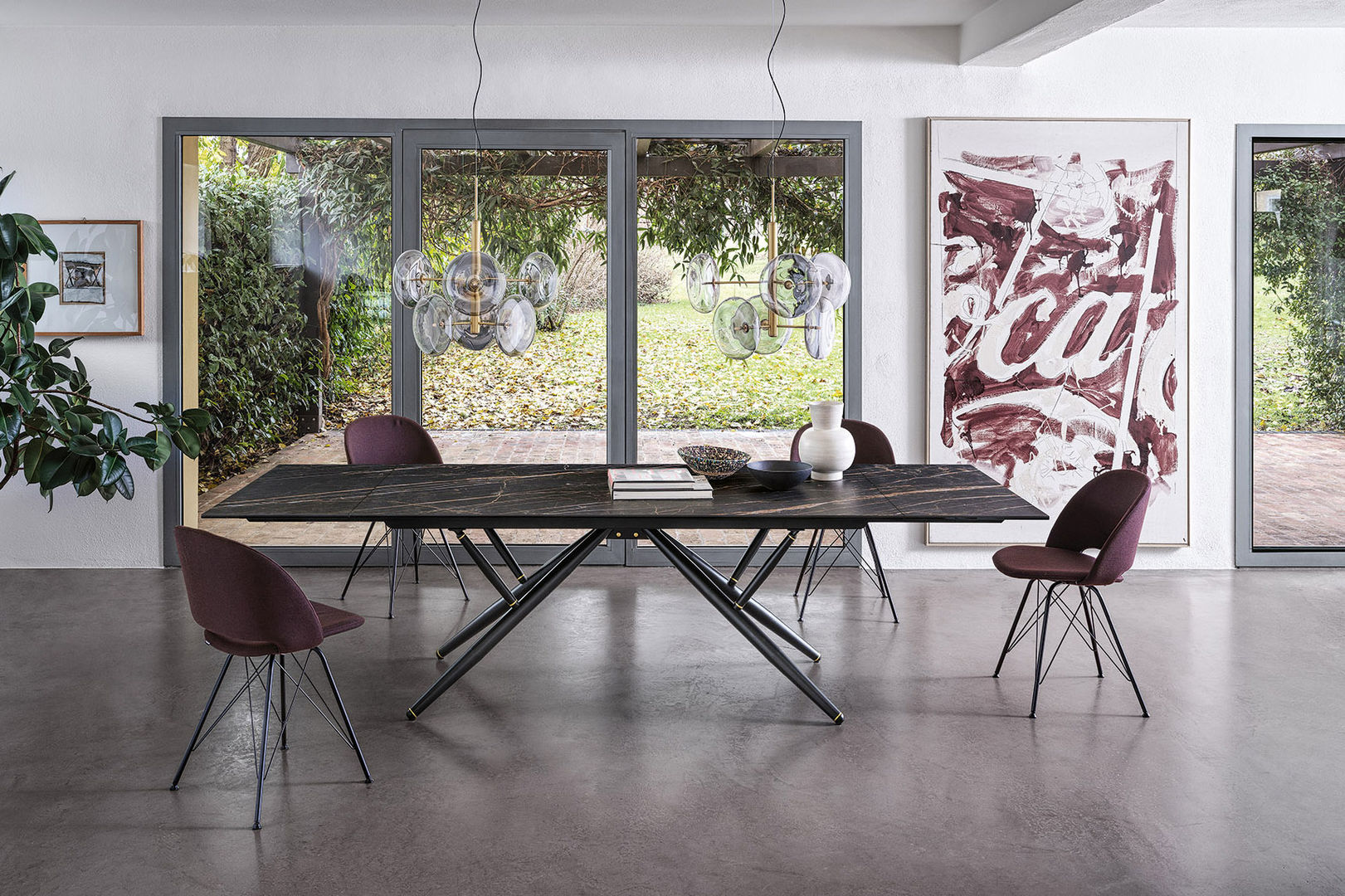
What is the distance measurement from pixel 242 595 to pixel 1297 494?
561 cm

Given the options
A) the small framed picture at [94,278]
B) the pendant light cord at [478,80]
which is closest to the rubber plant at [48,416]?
the small framed picture at [94,278]

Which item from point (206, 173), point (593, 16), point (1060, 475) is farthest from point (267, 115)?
point (1060, 475)

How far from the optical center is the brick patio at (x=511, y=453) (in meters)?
6.11

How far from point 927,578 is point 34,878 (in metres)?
4.37

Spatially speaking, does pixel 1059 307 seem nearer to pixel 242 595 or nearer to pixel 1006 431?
pixel 1006 431

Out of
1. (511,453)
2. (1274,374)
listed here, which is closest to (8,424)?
(511,453)

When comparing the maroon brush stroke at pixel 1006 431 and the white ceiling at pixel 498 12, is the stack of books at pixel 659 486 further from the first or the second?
the white ceiling at pixel 498 12

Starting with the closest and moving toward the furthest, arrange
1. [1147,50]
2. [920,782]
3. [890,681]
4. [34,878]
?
[34,878]
[920,782]
[890,681]
[1147,50]

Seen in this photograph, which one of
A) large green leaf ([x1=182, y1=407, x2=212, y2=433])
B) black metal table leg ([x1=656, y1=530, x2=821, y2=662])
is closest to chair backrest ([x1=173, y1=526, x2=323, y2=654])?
black metal table leg ([x1=656, y1=530, x2=821, y2=662])

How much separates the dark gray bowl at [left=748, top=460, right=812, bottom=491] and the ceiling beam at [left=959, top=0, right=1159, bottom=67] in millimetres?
2375

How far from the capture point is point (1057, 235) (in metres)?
5.99

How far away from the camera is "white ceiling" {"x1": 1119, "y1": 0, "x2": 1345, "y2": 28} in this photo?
537 centimetres

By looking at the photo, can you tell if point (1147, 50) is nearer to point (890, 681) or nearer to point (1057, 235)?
point (1057, 235)

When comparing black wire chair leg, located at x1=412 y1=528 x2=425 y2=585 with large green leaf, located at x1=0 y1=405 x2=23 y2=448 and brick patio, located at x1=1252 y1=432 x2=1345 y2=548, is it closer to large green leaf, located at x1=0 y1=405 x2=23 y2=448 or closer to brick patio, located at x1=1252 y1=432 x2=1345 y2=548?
large green leaf, located at x1=0 y1=405 x2=23 y2=448
